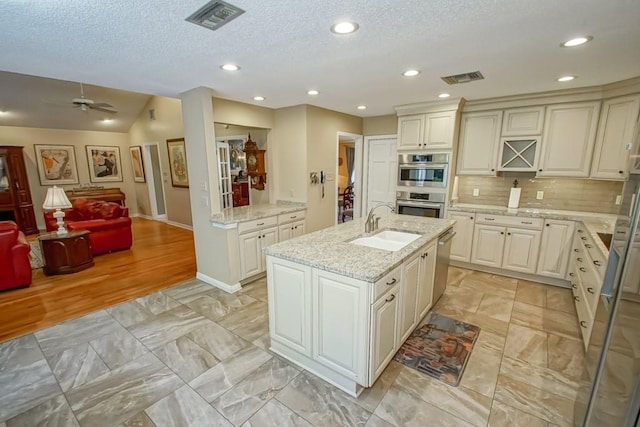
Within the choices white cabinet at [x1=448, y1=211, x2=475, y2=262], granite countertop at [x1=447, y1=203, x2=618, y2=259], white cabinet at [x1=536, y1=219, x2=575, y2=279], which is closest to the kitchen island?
granite countertop at [x1=447, y1=203, x2=618, y2=259]

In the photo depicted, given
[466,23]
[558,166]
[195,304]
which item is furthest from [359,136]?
[195,304]

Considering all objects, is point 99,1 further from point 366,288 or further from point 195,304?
point 195,304

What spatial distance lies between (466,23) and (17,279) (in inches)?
215

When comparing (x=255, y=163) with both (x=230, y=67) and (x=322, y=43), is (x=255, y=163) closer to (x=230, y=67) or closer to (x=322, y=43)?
(x=230, y=67)

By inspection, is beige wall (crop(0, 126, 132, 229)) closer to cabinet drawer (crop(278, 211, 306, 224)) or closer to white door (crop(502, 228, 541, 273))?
cabinet drawer (crop(278, 211, 306, 224))

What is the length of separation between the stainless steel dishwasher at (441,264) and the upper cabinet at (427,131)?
1.54 metres

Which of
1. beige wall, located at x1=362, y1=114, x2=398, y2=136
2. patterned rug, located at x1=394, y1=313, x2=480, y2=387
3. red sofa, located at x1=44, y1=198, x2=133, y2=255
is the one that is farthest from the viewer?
beige wall, located at x1=362, y1=114, x2=398, y2=136

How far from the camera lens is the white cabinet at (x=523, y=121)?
360 centimetres

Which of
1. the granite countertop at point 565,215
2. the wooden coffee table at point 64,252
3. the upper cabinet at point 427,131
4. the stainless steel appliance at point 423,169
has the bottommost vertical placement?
the wooden coffee table at point 64,252

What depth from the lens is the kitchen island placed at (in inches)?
70.6

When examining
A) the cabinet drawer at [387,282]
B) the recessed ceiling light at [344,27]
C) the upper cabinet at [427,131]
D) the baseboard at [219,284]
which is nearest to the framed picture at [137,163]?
the baseboard at [219,284]

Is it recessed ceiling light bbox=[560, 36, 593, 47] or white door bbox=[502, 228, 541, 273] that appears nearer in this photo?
recessed ceiling light bbox=[560, 36, 593, 47]

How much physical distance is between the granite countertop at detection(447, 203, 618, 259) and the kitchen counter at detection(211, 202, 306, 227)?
7.75 feet

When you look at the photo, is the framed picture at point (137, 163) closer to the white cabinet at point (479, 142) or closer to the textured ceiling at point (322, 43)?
the textured ceiling at point (322, 43)
